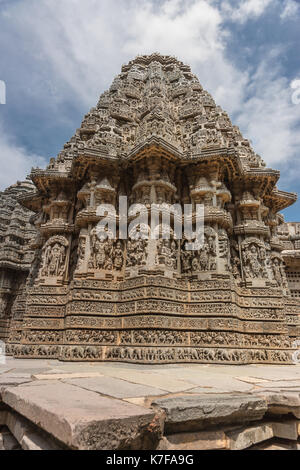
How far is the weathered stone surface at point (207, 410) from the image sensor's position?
2.20 meters

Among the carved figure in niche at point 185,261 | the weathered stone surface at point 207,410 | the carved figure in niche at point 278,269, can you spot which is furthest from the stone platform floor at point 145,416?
the carved figure in niche at point 278,269

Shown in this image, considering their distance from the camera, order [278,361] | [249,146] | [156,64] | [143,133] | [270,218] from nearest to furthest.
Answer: [278,361] → [143,133] → [270,218] → [249,146] → [156,64]

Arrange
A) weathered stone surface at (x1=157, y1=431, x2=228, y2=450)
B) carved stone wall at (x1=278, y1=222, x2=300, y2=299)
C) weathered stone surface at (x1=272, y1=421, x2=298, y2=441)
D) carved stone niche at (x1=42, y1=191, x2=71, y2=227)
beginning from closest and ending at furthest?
weathered stone surface at (x1=157, y1=431, x2=228, y2=450) → weathered stone surface at (x1=272, y1=421, x2=298, y2=441) → carved stone niche at (x1=42, y1=191, x2=71, y2=227) → carved stone wall at (x1=278, y1=222, x2=300, y2=299)

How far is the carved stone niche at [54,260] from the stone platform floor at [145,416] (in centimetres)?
587

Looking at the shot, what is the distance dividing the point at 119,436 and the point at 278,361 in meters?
6.72

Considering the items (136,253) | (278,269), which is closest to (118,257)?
(136,253)

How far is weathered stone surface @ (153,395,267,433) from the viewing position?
2.20m

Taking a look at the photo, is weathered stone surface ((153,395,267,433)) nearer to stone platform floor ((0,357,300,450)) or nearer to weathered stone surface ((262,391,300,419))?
stone platform floor ((0,357,300,450))

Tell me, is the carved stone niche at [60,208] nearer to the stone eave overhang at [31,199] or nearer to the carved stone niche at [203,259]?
the stone eave overhang at [31,199]

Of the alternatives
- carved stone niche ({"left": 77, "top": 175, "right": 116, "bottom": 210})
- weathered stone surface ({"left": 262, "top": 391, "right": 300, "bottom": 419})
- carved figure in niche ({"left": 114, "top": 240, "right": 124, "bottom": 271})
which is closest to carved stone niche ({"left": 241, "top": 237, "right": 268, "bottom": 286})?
carved figure in niche ({"left": 114, "top": 240, "right": 124, "bottom": 271})

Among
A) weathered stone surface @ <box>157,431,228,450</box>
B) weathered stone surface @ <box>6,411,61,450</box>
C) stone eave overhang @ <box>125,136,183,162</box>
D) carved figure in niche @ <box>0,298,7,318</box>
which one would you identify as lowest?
weathered stone surface @ <box>157,431,228,450</box>

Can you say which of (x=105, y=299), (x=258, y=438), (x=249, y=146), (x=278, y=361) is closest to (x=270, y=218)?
(x=249, y=146)

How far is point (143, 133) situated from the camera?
981 cm

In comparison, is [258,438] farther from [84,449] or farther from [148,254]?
[148,254]
